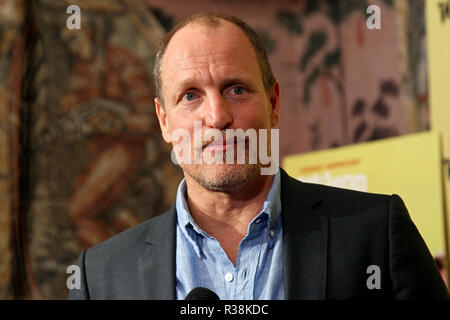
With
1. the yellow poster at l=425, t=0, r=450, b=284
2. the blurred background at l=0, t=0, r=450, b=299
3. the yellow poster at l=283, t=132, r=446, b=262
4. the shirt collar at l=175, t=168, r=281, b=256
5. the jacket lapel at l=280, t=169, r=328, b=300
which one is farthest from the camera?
the blurred background at l=0, t=0, r=450, b=299

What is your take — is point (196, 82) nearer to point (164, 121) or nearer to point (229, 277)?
point (164, 121)

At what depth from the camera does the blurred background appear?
8.27 ft

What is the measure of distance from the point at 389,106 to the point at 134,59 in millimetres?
1237

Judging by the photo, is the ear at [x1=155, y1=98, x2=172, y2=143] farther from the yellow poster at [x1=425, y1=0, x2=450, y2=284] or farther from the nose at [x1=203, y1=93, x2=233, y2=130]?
the yellow poster at [x1=425, y1=0, x2=450, y2=284]

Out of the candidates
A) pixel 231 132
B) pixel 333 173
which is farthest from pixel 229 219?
pixel 333 173

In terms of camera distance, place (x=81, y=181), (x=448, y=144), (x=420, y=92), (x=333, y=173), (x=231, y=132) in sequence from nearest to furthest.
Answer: (x=231, y=132), (x=448, y=144), (x=333, y=173), (x=420, y=92), (x=81, y=181)

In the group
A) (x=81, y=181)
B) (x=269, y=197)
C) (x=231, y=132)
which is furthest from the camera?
(x=81, y=181)

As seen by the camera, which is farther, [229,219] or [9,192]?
[9,192]

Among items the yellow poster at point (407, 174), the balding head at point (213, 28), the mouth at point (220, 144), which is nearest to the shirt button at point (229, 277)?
the mouth at point (220, 144)

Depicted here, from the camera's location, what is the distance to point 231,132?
926 millimetres

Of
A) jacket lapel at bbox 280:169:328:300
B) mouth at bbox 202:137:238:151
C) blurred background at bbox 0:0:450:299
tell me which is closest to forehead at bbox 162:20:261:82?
mouth at bbox 202:137:238:151

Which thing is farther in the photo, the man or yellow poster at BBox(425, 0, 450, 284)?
yellow poster at BBox(425, 0, 450, 284)
